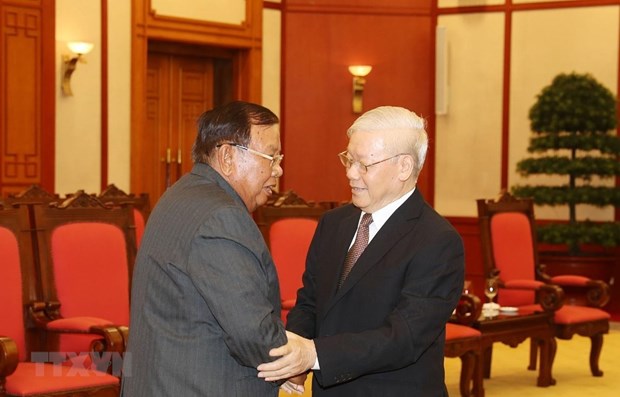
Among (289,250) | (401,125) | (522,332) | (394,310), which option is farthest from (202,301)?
(522,332)

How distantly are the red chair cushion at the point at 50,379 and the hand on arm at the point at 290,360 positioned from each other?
1.78 meters

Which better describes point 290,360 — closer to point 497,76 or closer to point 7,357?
point 7,357

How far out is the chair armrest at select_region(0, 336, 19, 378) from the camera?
12.1 ft

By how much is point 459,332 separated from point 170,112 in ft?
16.6

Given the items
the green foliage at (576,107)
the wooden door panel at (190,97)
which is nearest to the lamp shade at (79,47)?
the wooden door panel at (190,97)

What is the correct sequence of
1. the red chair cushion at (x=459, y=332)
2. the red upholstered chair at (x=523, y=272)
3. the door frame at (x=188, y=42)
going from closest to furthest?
the red chair cushion at (x=459, y=332)
the red upholstered chair at (x=523, y=272)
the door frame at (x=188, y=42)

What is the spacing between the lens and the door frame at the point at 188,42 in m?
9.07

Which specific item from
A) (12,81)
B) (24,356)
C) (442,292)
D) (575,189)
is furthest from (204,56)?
(442,292)

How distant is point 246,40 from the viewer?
9828mm

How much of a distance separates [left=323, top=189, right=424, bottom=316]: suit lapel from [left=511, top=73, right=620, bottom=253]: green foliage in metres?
6.33

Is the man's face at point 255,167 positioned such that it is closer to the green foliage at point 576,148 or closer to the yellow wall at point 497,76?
the green foliage at point 576,148

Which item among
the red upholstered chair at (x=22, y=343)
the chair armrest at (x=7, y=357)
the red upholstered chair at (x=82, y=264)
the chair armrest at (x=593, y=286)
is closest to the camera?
the chair armrest at (x=7, y=357)

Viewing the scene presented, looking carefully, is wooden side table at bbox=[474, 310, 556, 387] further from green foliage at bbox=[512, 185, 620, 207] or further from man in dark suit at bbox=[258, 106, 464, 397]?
man in dark suit at bbox=[258, 106, 464, 397]

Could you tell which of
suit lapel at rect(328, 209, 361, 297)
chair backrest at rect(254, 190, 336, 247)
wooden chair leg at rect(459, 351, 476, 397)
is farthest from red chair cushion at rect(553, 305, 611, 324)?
suit lapel at rect(328, 209, 361, 297)
